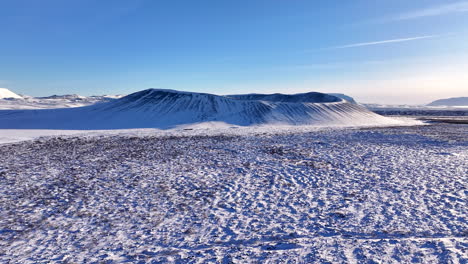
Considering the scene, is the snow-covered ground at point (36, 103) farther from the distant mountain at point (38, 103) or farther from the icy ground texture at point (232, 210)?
the icy ground texture at point (232, 210)

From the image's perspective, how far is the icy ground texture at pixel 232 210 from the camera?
5.65 meters

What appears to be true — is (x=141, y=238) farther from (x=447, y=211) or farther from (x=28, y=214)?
(x=447, y=211)

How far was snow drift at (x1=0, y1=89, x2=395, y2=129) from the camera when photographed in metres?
40.5

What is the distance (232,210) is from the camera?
7.85 m

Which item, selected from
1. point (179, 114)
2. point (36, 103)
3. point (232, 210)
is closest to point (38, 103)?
point (36, 103)

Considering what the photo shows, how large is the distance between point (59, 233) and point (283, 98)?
77.6 meters

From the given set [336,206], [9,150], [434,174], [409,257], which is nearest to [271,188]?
[336,206]

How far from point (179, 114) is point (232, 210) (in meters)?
40.7

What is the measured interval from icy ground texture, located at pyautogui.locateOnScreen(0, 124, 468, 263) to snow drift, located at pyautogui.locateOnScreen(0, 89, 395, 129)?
2711 centimetres

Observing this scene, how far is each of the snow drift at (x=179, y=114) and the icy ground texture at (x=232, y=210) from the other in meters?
27.1

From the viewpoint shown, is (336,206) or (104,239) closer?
(104,239)

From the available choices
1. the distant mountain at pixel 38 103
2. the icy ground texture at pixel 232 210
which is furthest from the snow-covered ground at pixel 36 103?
the icy ground texture at pixel 232 210

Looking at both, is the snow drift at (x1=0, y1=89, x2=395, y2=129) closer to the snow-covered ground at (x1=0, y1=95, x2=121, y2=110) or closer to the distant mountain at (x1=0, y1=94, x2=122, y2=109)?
the snow-covered ground at (x1=0, y1=95, x2=121, y2=110)

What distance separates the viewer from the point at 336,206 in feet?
26.8
